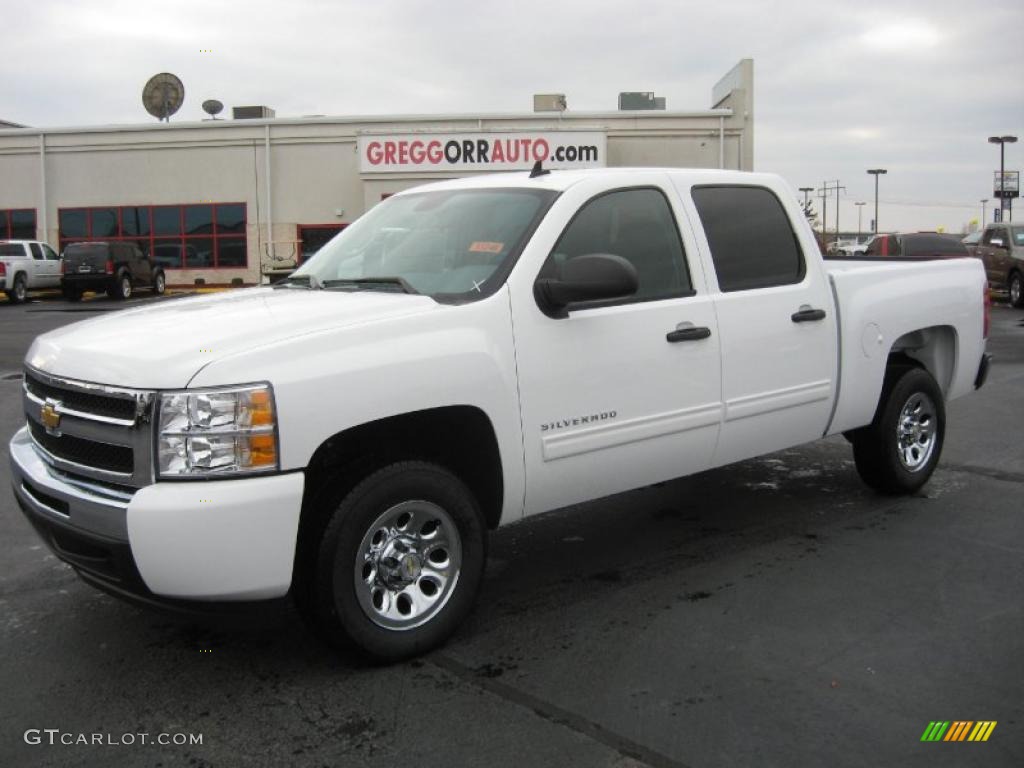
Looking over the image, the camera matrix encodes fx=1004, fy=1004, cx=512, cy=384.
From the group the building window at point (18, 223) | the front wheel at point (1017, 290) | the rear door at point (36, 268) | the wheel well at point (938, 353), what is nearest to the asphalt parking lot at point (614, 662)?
the wheel well at point (938, 353)

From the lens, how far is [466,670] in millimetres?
3805

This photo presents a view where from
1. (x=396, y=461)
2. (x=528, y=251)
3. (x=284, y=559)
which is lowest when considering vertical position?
(x=284, y=559)

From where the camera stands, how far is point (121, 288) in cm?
2858

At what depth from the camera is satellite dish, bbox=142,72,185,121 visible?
35.6 metres

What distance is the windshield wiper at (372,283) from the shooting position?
4266 mm

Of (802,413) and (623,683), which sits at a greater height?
(802,413)

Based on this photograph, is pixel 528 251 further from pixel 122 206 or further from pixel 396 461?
pixel 122 206

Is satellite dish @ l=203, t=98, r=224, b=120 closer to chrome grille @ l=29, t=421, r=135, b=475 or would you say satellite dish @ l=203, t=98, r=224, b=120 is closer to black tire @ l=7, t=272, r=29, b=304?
black tire @ l=7, t=272, r=29, b=304

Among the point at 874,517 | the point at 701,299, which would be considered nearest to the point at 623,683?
the point at 701,299

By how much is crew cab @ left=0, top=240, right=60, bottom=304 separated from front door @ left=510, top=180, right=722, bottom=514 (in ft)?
86.7

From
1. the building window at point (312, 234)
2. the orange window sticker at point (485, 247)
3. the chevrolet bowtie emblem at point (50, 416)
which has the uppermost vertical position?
the building window at point (312, 234)

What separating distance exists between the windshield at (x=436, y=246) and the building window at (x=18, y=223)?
32.7 m

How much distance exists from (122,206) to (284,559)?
108 feet

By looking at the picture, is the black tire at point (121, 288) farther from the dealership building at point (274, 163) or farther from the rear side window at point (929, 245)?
the rear side window at point (929, 245)
